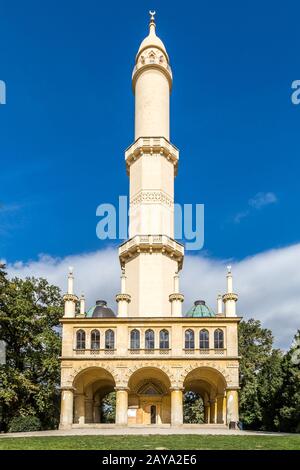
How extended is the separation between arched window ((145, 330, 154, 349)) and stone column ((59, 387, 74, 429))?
7.33m

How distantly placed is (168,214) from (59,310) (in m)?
14.6

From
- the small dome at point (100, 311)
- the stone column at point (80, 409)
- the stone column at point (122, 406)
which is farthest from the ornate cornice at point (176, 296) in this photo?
the stone column at point (80, 409)

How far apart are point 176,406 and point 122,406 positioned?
448 cm

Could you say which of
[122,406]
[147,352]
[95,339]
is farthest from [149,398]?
[95,339]

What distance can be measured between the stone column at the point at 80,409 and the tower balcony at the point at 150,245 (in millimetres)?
14457

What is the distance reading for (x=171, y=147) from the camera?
61375 millimetres

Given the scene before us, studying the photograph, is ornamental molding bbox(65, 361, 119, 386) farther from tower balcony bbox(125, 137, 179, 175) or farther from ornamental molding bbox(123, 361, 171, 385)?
tower balcony bbox(125, 137, 179, 175)

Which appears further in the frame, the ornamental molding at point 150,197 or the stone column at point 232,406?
the ornamental molding at point 150,197

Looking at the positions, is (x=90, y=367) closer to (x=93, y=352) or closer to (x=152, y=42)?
(x=93, y=352)

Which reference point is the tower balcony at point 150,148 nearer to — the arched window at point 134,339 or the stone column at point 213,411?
the arched window at point 134,339

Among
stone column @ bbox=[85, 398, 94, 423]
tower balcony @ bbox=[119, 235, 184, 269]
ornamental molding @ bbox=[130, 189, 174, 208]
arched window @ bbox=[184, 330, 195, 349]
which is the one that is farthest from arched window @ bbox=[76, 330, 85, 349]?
ornamental molding @ bbox=[130, 189, 174, 208]

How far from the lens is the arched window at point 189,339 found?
4962 centimetres
